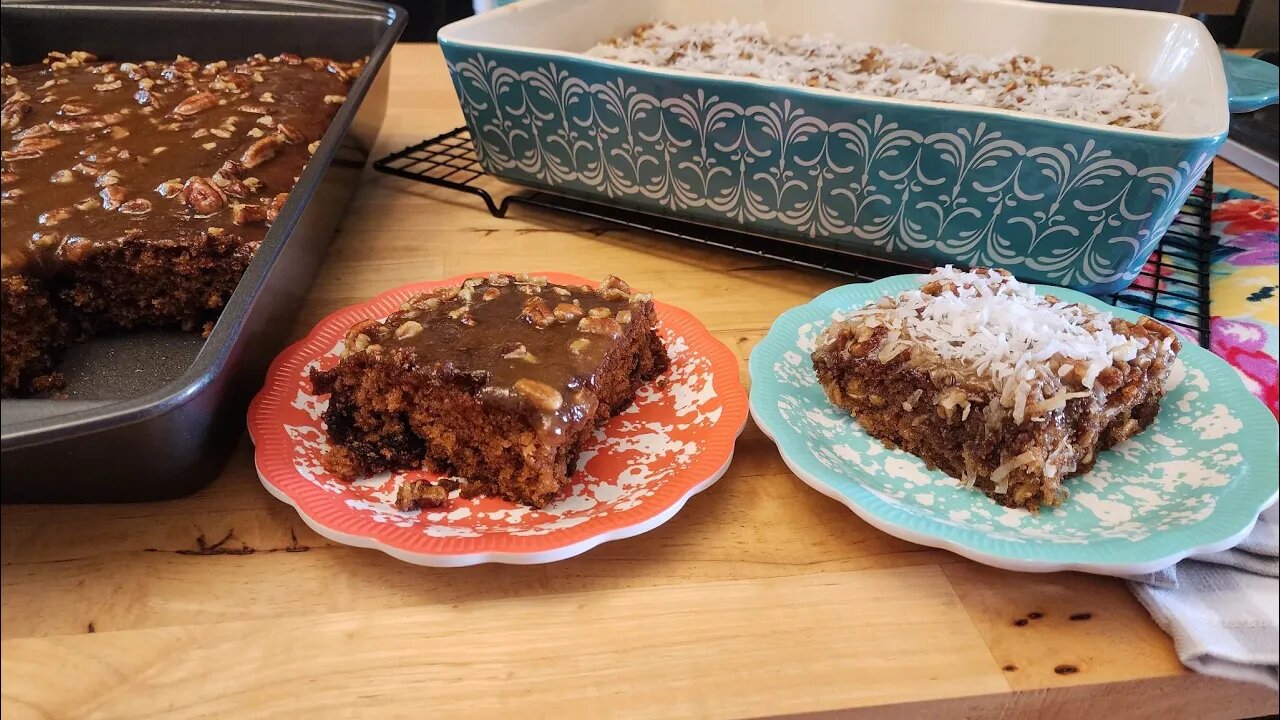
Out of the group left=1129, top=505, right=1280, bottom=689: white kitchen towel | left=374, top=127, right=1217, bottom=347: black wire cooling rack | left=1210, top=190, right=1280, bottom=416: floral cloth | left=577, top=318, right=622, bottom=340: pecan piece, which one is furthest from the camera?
left=374, top=127, right=1217, bottom=347: black wire cooling rack

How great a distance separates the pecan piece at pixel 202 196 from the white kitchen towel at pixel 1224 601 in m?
1.25

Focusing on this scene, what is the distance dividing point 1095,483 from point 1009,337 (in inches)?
7.4

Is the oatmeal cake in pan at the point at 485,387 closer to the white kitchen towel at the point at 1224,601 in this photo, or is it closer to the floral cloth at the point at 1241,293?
the white kitchen towel at the point at 1224,601

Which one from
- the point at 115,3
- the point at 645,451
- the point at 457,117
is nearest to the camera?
the point at 645,451

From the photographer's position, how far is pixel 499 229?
156 cm

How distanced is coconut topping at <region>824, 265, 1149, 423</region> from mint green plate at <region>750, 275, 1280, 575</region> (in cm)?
10

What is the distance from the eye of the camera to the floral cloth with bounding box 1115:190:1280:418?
34.9 inches

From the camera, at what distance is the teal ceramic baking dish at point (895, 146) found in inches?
43.1

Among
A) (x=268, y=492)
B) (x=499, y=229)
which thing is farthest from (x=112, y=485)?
(x=499, y=229)

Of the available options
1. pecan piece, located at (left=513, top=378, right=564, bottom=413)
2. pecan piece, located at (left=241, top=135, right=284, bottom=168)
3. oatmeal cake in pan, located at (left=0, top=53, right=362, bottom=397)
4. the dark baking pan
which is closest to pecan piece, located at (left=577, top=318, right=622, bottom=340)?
pecan piece, located at (left=513, top=378, right=564, bottom=413)

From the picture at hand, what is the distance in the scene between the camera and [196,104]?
1.42 m

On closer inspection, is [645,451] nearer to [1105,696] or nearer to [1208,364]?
[1105,696]

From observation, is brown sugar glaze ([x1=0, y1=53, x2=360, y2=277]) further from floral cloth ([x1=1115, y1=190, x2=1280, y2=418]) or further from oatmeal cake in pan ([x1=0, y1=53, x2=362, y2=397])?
floral cloth ([x1=1115, y1=190, x2=1280, y2=418])

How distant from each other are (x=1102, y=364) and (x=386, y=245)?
116cm
